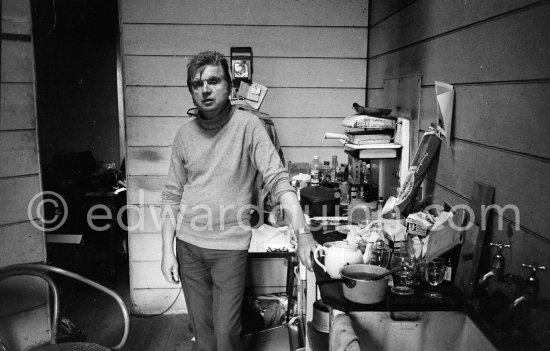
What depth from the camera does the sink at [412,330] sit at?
1621mm

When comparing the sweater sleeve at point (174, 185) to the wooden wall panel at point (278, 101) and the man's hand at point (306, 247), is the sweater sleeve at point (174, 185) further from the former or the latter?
the wooden wall panel at point (278, 101)

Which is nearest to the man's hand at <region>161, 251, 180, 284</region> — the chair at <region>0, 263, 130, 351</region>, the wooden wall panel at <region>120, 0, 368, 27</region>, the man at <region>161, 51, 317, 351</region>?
the man at <region>161, 51, 317, 351</region>

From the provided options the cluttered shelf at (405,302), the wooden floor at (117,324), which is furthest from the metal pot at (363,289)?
the wooden floor at (117,324)

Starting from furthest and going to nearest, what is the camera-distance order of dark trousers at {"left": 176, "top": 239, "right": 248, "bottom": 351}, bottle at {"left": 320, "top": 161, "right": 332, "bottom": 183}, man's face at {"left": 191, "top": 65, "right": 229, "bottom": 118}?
bottle at {"left": 320, "top": 161, "right": 332, "bottom": 183} → dark trousers at {"left": 176, "top": 239, "right": 248, "bottom": 351} → man's face at {"left": 191, "top": 65, "right": 229, "bottom": 118}

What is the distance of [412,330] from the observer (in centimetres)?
164

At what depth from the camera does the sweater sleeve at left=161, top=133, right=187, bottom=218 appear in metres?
2.29

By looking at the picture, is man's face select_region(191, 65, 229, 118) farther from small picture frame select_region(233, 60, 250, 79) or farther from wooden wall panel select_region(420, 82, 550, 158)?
small picture frame select_region(233, 60, 250, 79)

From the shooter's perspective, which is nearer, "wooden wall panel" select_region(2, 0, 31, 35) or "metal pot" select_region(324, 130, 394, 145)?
"wooden wall panel" select_region(2, 0, 31, 35)

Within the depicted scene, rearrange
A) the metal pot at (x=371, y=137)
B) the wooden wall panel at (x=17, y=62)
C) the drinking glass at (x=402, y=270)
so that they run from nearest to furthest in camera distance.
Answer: the drinking glass at (x=402, y=270) < the wooden wall panel at (x=17, y=62) < the metal pot at (x=371, y=137)

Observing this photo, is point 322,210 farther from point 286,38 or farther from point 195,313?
point 286,38

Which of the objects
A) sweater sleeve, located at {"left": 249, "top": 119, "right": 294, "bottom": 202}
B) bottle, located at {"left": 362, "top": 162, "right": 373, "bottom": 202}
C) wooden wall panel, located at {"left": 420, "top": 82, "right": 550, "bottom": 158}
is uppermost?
wooden wall panel, located at {"left": 420, "top": 82, "right": 550, "bottom": 158}

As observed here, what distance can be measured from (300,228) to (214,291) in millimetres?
660

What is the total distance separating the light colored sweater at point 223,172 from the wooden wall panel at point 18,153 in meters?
0.89

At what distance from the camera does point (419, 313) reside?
1.63 m
